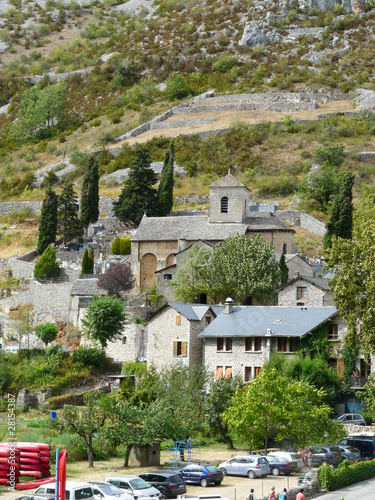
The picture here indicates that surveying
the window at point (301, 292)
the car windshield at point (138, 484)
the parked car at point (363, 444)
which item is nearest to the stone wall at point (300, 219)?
the window at point (301, 292)

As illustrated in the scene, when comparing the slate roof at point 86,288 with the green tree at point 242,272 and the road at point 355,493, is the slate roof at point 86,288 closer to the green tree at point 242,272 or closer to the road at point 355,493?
the green tree at point 242,272

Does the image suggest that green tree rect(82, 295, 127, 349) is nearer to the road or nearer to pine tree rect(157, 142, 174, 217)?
pine tree rect(157, 142, 174, 217)

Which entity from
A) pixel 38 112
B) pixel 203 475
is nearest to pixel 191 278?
pixel 203 475

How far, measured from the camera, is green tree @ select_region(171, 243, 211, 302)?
212 feet

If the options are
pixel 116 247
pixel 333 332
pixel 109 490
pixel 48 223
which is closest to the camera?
pixel 109 490

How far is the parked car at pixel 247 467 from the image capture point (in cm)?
3816

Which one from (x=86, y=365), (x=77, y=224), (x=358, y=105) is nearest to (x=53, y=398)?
(x=86, y=365)

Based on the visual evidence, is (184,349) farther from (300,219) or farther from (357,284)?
(300,219)

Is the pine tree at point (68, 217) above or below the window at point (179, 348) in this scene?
above

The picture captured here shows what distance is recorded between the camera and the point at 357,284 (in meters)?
50.0

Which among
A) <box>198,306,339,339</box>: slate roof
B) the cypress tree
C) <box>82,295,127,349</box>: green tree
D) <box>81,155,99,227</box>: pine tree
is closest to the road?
<box>198,306,339,339</box>: slate roof

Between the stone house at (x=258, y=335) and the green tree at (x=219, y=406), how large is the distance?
11.2 feet

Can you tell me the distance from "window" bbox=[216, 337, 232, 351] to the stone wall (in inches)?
1237

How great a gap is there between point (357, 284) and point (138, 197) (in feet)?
122
